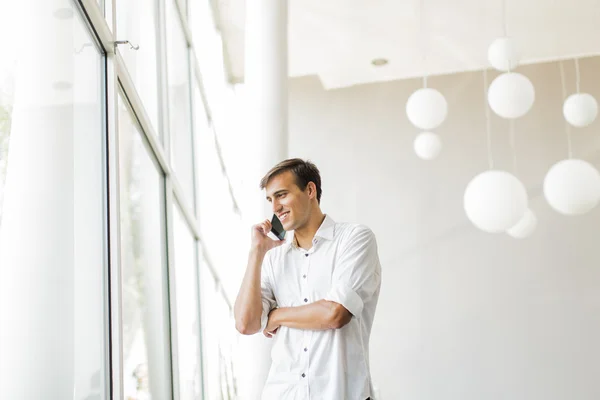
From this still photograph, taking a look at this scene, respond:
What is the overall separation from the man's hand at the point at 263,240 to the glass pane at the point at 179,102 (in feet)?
5.81

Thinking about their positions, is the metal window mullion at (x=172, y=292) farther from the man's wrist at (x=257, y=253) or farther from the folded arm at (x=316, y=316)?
the folded arm at (x=316, y=316)

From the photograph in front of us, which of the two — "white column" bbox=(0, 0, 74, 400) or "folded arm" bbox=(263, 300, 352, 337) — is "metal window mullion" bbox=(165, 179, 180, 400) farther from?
"white column" bbox=(0, 0, 74, 400)

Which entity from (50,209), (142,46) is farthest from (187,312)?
(50,209)

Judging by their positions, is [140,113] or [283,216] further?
[140,113]

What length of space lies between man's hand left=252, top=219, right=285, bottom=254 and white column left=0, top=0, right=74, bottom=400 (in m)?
0.68

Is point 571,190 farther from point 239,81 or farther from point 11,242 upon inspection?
point 239,81

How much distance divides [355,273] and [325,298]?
0.11 m

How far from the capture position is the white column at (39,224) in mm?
1651

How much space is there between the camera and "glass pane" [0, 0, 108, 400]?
1658 millimetres

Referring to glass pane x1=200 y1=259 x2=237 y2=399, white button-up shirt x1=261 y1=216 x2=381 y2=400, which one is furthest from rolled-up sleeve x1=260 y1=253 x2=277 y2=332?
glass pane x1=200 y1=259 x2=237 y2=399

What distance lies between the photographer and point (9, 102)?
168cm

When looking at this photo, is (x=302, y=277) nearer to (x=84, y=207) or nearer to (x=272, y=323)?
(x=272, y=323)

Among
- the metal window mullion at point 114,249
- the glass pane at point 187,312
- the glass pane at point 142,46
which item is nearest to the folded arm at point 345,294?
the metal window mullion at point 114,249

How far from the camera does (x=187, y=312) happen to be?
462cm
